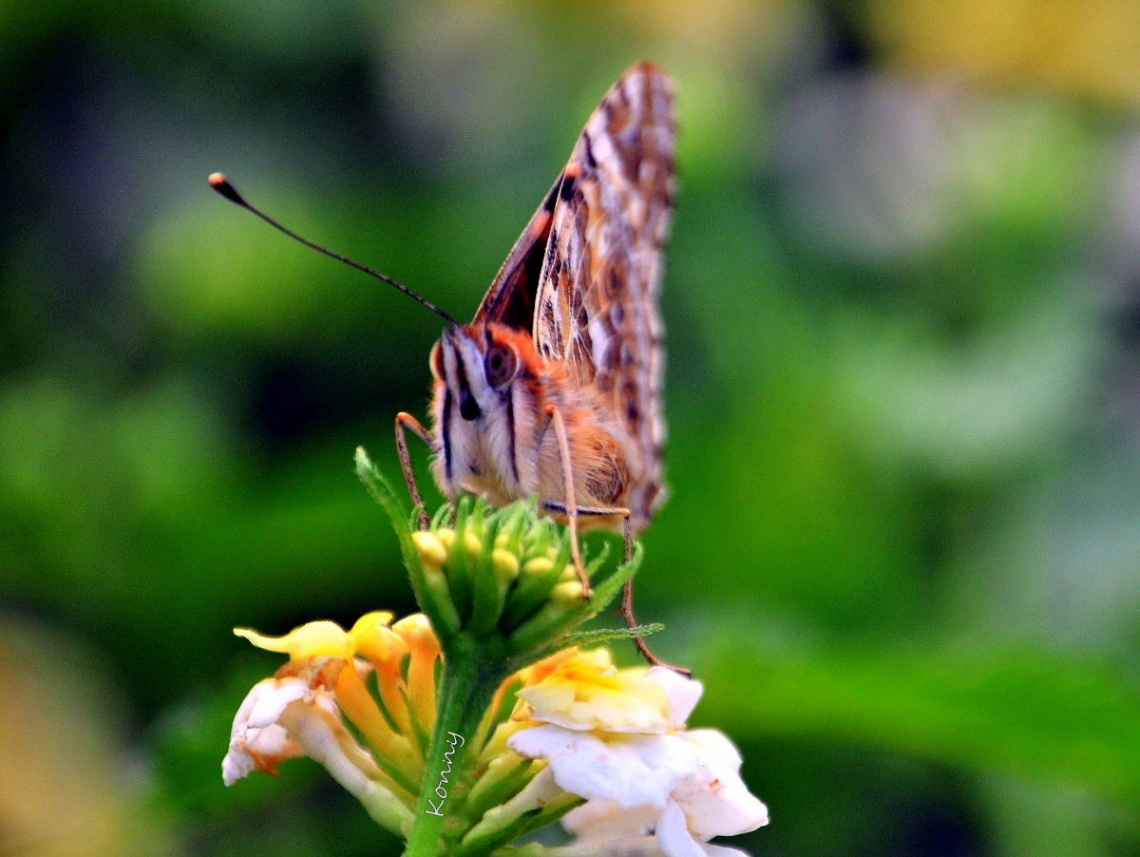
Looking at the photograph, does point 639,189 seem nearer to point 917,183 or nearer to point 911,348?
point 911,348

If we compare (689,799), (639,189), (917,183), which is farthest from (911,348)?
(689,799)

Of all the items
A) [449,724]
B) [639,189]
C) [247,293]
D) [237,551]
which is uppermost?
[247,293]

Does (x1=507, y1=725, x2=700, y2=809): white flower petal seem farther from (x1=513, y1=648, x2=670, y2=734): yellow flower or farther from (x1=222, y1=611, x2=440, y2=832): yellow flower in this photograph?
(x1=222, y1=611, x2=440, y2=832): yellow flower

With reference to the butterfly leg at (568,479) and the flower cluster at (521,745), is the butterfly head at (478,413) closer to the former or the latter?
the butterfly leg at (568,479)

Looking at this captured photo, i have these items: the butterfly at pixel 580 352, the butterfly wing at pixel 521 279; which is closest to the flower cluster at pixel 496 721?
the butterfly at pixel 580 352

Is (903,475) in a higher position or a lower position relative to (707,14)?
lower

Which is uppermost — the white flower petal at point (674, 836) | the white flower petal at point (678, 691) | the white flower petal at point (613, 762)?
the white flower petal at point (678, 691)

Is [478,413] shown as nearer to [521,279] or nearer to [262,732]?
[521,279]
